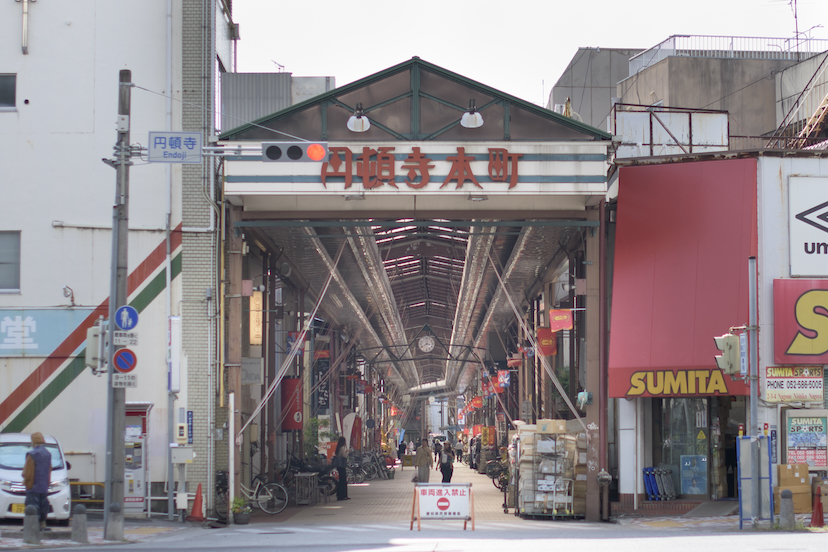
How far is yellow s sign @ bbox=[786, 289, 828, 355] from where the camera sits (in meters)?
19.7

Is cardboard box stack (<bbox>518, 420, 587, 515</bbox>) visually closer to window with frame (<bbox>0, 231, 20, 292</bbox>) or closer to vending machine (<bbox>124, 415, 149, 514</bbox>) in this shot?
vending machine (<bbox>124, 415, 149, 514</bbox>)

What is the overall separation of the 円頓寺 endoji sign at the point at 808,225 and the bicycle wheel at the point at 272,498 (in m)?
14.0

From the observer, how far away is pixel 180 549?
44.6 feet

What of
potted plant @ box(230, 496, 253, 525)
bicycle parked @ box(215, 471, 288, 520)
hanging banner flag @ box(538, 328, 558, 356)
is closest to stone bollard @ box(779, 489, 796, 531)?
hanging banner flag @ box(538, 328, 558, 356)

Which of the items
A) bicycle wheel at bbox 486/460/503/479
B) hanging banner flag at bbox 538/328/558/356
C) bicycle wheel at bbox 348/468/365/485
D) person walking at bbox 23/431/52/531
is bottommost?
bicycle wheel at bbox 348/468/365/485

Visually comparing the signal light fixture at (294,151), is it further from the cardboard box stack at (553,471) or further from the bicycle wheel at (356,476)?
the bicycle wheel at (356,476)

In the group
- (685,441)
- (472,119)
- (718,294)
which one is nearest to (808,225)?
(718,294)

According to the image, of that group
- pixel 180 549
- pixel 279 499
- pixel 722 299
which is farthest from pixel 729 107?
pixel 180 549

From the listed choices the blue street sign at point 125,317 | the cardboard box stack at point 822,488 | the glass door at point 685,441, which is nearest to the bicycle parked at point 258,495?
the blue street sign at point 125,317

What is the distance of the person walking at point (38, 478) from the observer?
632 inches

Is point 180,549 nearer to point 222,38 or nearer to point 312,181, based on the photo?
point 312,181

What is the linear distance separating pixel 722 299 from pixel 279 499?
13504mm

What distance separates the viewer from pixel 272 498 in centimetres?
2372

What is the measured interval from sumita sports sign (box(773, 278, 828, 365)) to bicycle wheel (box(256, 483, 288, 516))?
42.3 feet
